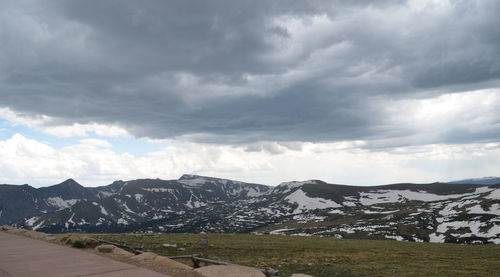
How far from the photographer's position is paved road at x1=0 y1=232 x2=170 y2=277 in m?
16.2

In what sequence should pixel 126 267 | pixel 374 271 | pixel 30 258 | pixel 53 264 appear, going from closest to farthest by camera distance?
pixel 126 267, pixel 53 264, pixel 30 258, pixel 374 271

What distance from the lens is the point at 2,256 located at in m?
22.1

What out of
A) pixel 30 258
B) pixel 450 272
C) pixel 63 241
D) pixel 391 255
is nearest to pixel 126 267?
pixel 30 258

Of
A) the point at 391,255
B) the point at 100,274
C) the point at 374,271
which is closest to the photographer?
the point at 100,274

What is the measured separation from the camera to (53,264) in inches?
744

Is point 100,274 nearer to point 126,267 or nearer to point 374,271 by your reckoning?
point 126,267

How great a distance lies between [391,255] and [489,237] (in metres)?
173

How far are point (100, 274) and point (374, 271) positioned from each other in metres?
22.8

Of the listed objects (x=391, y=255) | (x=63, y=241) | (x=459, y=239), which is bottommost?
(x=459, y=239)

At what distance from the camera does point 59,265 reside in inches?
731

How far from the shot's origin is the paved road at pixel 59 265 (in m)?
16.2

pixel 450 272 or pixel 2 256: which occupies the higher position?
pixel 2 256

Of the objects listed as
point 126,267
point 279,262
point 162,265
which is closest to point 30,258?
Result: point 126,267

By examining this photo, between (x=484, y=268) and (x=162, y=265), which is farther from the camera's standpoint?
(x=484, y=268)
